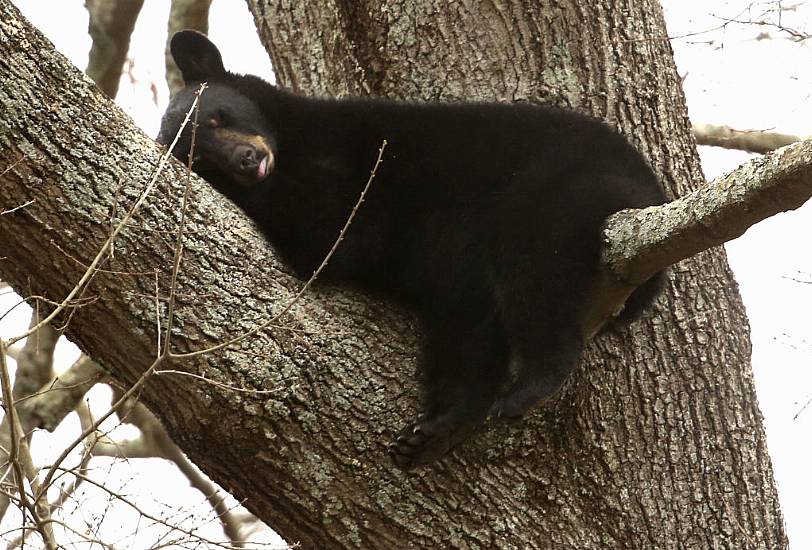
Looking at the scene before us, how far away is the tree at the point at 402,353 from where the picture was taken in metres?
3.19

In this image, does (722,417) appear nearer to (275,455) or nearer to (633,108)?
(633,108)

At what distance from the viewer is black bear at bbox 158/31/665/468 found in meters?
3.61

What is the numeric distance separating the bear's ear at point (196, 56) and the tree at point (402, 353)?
1.03 metres

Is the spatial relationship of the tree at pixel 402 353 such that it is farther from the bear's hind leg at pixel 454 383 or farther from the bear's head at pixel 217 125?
the bear's head at pixel 217 125

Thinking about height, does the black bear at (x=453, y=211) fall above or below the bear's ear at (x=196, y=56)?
below

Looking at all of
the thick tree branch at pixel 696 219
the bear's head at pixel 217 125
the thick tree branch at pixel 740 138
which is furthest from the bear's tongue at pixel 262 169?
the thick tree branch at pixel 740 138

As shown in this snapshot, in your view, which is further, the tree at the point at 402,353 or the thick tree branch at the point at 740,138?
the thick tree branch at the point at 740,138

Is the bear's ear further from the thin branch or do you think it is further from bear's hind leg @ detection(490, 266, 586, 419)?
the thin branch

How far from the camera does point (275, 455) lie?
10.8 ft

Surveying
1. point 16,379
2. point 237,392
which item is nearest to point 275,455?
point 237,392

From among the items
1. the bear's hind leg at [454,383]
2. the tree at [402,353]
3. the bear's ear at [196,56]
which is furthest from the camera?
the bear's ear at [196,56]

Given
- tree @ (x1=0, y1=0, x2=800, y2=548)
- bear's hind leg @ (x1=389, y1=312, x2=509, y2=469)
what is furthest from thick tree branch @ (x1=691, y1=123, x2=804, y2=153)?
bear's hind leg @ (x1=389, y1=312, x2=509, y2=469)

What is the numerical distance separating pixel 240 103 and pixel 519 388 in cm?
211

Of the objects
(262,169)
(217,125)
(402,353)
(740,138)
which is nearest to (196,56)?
(217,125)
